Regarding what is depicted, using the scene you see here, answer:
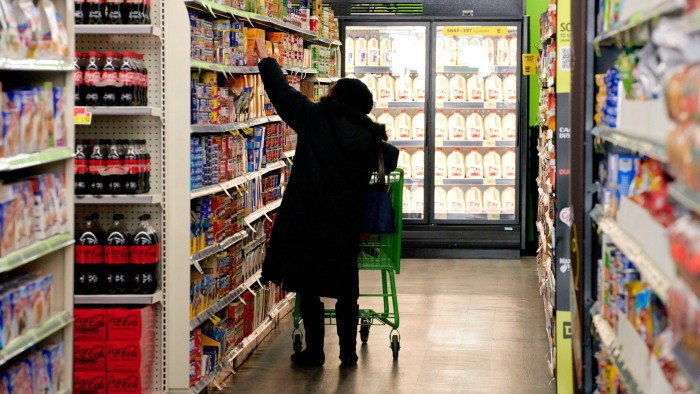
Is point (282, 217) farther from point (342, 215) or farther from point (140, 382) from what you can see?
point (140, 382)

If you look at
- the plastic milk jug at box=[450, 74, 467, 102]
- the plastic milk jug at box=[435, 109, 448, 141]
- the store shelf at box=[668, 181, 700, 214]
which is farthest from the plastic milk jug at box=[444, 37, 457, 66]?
the store shelf at box=[668, 181, 700, 214]

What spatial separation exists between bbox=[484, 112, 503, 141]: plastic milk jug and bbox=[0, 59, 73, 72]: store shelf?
791 centimetres

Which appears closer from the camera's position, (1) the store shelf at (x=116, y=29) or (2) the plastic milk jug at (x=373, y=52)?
(1) the store shelf at (x=116, y=29)

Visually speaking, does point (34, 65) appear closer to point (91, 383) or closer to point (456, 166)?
point (91, 383)

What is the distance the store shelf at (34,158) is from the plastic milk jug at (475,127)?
7.86 meters

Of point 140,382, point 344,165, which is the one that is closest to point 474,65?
point 344,165

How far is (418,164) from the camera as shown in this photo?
1188 centimetres

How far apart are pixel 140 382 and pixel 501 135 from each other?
280 inches

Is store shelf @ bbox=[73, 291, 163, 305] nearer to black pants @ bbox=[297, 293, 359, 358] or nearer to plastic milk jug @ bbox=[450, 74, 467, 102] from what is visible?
black pants @ bbox=[297, 293, 359, 358]

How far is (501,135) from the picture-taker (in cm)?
1177

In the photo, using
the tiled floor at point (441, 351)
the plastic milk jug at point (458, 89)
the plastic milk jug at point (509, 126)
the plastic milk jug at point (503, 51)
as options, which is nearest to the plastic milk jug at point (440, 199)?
the plastic milk jug at point (509, 126)

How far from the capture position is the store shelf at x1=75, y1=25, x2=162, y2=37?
523 centimetres

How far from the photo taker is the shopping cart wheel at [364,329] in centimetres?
735

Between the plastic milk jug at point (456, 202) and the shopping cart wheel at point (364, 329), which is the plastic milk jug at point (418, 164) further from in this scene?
the shopping cart wheel at point (364, 329)
